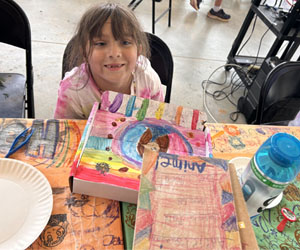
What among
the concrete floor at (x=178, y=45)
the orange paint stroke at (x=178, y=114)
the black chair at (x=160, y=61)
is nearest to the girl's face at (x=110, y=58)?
the black chair at (x=160, y=61)

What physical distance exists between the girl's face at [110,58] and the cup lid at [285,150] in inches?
21.3

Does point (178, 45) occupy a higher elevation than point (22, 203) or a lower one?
lower

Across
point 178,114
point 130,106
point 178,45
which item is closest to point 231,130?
point 178,114

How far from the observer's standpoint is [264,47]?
276 centimetres

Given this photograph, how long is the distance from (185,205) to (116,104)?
329 mm

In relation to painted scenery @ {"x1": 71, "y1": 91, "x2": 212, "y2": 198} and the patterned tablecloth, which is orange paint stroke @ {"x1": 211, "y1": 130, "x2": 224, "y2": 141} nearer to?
the patterned tablecloth

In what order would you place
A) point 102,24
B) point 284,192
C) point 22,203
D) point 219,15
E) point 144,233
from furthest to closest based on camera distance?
point 219,15, point 102,24, point 284,192, point 22,203, point 144,233

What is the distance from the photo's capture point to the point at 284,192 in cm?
63

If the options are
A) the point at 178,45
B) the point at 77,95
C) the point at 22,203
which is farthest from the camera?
the point at 178,45

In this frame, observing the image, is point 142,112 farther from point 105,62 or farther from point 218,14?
point 218,14

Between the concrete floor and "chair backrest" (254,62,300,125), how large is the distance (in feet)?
2.48

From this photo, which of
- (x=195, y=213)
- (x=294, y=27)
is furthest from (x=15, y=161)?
(x=294, y=27)

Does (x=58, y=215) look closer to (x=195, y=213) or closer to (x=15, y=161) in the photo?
(x=15, y=161)

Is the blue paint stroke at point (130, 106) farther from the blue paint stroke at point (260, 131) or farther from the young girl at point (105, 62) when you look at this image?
the blue paint stroke at point (260, 131)
